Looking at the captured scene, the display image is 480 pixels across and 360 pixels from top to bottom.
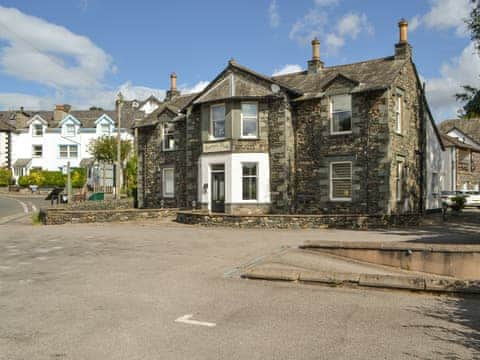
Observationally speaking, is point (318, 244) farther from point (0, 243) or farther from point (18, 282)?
point (0, 243)

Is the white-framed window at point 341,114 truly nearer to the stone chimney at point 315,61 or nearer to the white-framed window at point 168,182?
the stone chimney at point 315,61

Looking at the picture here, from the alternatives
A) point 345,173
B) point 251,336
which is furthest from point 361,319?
point 345,173

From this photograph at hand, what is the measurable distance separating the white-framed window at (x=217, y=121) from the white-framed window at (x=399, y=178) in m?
9.49

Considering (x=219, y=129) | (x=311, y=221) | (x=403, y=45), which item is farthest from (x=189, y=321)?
(x=403, y=45)

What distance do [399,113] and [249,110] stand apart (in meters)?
7.96

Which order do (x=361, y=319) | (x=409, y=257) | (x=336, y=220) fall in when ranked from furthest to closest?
(x=336, y=220) → (x=409, y=257) → (x=361, y=319)

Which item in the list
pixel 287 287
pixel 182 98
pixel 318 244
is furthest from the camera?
Answer: pixel 182 98

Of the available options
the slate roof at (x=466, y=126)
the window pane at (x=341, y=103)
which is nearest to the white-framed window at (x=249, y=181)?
the window pane at (x=341, y=103)

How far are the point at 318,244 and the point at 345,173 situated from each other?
11.7m

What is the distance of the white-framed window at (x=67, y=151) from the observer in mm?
60219

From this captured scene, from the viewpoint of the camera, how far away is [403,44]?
2495 cm

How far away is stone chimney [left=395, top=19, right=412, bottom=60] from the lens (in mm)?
24922

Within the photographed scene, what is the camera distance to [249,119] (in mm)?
25469

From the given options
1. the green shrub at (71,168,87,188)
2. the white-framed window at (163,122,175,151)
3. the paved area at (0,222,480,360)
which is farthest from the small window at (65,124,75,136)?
the paved area at (0,222,480,360)
